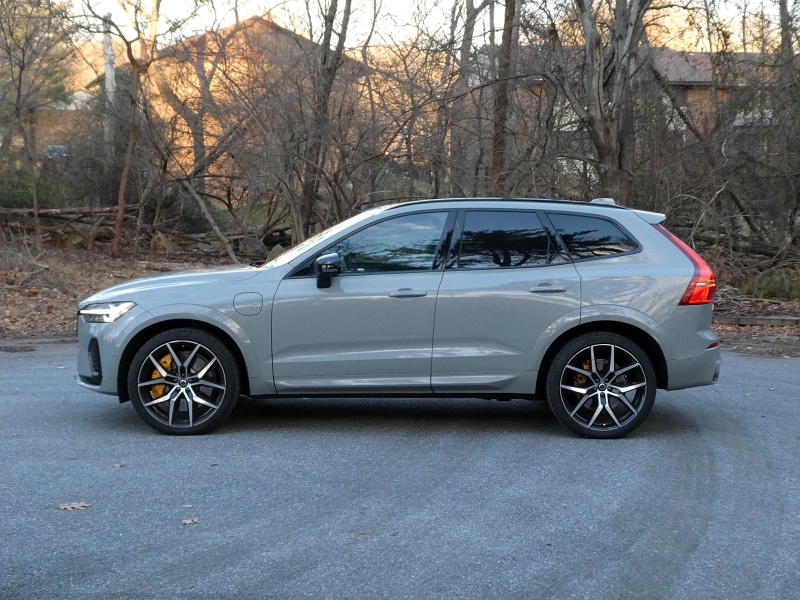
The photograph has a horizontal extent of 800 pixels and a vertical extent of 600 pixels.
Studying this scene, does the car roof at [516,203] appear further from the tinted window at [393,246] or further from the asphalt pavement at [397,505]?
the asphalt pavement at [397,505]

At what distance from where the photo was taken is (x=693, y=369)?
6965 mm

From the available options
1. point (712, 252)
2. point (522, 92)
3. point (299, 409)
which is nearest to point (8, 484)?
point (299, 409)

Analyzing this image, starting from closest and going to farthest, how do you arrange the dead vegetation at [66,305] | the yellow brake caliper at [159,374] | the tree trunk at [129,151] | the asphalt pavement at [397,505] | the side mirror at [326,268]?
the asphalt pavement at [397,505] → the side mirror at [326,268] → the yellow brake caliper at [159,374] → the dead vegetation at [66,305] → the tree trunk at [129,151]

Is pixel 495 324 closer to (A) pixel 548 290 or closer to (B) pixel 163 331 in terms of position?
(A) pixel 548 290

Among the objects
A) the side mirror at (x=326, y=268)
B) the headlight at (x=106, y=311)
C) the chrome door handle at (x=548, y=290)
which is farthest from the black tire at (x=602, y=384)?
the headlight at (x=106, y=311)

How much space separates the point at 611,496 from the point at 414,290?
2124mm

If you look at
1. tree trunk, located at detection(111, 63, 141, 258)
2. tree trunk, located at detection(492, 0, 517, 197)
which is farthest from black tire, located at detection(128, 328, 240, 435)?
tree trunk, located at detection(111, 63, 141, 258)

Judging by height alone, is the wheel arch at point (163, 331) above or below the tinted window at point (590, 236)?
below

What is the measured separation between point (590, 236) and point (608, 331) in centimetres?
73

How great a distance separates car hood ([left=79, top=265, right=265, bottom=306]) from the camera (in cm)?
697

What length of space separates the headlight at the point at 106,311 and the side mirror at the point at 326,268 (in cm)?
136

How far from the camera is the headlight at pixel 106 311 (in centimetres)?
696

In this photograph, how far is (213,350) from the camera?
689 centimetres

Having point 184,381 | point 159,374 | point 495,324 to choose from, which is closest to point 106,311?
point 159,374
